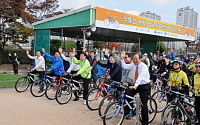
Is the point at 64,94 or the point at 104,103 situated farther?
the point at 64,94

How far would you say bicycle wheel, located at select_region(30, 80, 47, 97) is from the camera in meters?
7.95

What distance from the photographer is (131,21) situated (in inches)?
597

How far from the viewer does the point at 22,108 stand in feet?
20.5

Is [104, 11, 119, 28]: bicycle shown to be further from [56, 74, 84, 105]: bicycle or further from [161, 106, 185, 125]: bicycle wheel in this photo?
[161, 106, 185, 125]: bicycle wheel

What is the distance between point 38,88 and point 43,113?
2467 mm

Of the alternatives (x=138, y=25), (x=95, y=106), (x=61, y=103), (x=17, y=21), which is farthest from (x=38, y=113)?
(x=17, y=21)

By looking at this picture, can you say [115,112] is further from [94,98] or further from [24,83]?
[24,83]

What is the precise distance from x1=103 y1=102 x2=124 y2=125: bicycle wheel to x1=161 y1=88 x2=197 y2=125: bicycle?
1.15 meters

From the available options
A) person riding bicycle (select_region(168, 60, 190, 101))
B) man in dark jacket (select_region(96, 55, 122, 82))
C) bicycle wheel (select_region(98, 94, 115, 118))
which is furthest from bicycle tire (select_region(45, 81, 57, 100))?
person riding bicycle (select_region(168, 60, 190, 101))

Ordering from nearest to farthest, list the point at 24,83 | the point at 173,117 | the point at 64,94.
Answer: the point at 173,117 → the point at 64,94 → the point at 24,83

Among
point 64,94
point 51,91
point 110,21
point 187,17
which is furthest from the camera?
point 187,17

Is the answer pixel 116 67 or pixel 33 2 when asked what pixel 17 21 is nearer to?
pixel 33 2

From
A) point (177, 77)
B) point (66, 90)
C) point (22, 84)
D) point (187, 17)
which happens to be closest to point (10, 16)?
point (22, 84)

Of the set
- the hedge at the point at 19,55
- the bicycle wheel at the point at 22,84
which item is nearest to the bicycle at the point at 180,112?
the bicycle wheel at the point at 22,84
